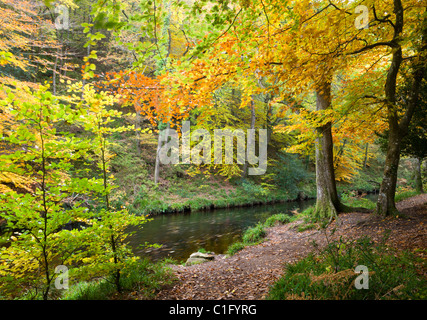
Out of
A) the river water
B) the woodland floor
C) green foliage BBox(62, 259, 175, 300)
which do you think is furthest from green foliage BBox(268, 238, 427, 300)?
the river water

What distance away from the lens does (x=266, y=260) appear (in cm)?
557

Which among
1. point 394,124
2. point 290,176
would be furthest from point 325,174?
point 290,176

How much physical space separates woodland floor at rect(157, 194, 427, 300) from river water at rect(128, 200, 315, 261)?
1977 mm

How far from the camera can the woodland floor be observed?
378 centimetres

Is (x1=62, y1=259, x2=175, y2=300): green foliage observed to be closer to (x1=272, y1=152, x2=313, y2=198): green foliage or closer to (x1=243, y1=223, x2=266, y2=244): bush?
(x1=243, y1=223, x2=266, y2=244): bush

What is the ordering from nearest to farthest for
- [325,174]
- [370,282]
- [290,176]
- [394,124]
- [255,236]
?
[370,282], [394,124], [325,174], [255,236], [290,176]

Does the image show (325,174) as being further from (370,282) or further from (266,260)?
(370,282)

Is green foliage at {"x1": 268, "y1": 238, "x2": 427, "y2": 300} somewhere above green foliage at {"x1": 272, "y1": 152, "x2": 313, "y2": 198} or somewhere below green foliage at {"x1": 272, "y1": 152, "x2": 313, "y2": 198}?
below

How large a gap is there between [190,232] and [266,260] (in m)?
5.39

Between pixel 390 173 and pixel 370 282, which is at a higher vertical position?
pixel 390 173

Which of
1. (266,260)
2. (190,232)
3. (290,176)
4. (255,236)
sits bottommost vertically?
(190,232)

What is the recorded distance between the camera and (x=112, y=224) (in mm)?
3166

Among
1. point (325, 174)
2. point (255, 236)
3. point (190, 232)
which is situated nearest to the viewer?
point (325, 174)
